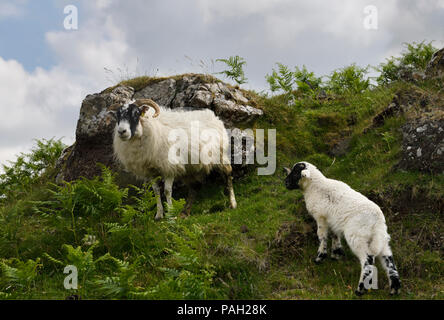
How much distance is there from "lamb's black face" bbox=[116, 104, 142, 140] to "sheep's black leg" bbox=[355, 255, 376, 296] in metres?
5.75

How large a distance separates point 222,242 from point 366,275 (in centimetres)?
267

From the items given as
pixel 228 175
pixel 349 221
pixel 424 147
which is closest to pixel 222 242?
pixel 349 221

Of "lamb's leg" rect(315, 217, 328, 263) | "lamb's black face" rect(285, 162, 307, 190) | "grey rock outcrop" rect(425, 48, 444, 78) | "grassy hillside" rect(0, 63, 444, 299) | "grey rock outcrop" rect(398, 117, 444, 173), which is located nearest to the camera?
"grassy hillside" rect(0, 63, 444, 299)

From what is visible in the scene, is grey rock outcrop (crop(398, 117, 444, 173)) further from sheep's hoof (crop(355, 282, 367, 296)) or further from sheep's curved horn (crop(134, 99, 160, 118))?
sheep's curved horn (crop(134, 99, 160, 118))

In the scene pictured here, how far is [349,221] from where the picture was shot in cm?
621

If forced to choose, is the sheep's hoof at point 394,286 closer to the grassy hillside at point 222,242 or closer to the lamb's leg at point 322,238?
the grassy hillside at point 222,242

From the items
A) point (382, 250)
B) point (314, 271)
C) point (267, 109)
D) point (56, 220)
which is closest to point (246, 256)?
point (314, 271)

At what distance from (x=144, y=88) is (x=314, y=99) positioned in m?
7.15

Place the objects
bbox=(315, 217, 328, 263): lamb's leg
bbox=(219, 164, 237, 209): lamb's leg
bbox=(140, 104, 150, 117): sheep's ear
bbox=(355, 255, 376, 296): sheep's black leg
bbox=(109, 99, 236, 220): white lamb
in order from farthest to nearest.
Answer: bbox=(219, 164, 237, 209): lamb's leg
bbox=(140, 104, 150, 117): sheep's ear
bbox=(109, 99, 236, 220): white lamb
bbox=(315, 217, 328, 263): lamb's leg
bbox=(355, 255, 376, 296): sheep's black leg

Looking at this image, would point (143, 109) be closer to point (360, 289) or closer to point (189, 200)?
point (189, 200)

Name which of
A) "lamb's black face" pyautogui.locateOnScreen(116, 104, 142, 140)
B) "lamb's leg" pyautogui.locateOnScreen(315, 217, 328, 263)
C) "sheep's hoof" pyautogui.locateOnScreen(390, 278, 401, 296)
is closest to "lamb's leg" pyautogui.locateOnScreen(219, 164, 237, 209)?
"lamb's black face" pyautogui.locateOnScreen(116, 104, 142, 140)

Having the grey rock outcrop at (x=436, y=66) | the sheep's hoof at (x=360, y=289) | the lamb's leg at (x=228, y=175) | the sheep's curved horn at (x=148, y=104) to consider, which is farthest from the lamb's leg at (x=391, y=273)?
the grey rock outcrop at (x=436, y=66)

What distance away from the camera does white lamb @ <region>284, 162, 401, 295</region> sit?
19.0ft

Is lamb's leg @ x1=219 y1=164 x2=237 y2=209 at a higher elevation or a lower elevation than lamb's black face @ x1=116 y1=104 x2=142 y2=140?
lower
